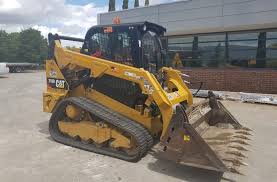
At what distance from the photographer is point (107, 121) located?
562 cm

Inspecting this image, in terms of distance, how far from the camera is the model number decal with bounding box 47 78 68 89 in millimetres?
6650

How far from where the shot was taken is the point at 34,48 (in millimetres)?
44438

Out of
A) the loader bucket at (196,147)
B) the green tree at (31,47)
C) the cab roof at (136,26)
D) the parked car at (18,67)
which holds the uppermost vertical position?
the green tree at (31,47)

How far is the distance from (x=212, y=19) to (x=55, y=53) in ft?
30.0

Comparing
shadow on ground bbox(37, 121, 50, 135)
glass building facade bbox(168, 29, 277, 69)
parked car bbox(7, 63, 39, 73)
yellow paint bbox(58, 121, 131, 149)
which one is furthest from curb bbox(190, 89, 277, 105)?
parked car bbox(7, 63, 39, 73)

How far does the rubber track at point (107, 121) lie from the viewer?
528 centimetres

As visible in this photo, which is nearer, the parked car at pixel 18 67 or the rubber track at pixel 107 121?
the rubber track at pixel 107 121

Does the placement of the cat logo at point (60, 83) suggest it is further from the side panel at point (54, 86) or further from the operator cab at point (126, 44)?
the operator cab at point (126, 44)

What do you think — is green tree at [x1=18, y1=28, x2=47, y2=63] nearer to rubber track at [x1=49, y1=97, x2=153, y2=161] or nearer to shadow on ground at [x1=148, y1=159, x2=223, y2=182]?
rubber track at [x1=49, y1=97, x2=153, y2=161]

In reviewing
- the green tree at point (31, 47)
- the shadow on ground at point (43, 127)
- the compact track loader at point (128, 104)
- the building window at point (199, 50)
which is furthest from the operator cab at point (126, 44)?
the green tree at point (31, 47)

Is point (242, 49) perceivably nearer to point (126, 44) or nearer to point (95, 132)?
point (126, 44)

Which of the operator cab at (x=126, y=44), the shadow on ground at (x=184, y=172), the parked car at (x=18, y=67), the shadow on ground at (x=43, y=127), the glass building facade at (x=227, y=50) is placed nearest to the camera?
the shadow on ground at (x=184, y=172)

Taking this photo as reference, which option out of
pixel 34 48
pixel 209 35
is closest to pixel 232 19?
pixel 209 35

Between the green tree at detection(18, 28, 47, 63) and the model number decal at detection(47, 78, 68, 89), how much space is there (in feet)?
127
